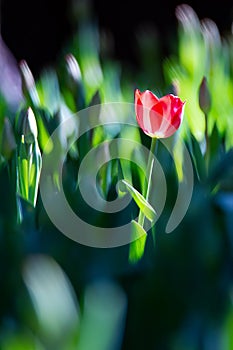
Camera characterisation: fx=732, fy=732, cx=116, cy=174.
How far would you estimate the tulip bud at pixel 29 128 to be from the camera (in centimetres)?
75

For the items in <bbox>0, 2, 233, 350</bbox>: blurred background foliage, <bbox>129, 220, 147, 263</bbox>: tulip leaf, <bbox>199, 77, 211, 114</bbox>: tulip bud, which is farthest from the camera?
<bbox>199, 77, 211, 114</bbox>: tulip bud

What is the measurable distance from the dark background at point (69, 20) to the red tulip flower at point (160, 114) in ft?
7.41

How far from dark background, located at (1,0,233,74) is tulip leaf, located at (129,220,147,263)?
7.74 ft

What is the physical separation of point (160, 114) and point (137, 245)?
14 cm

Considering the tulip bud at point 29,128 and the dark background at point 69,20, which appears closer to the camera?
the tulip bud at point 29,128

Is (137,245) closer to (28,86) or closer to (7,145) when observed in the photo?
(7,145)

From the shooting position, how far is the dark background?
298 centimetres

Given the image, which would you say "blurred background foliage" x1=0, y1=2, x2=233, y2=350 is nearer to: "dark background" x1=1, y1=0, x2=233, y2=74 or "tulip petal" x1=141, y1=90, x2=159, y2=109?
"tulip petal" x1=141, y1=90, x2=159, y2=109

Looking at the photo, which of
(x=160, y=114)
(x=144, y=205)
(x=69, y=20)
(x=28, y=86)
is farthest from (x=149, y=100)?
(x=69, y=20)

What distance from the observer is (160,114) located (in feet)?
2.37

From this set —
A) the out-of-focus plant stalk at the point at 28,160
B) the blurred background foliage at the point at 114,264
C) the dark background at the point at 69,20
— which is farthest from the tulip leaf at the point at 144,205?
the dark background at the point at 69,20

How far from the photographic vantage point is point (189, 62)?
123 centimetres

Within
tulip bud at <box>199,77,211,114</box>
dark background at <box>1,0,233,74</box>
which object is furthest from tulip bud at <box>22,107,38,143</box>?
dark background at <box>1,0,233,74</box>

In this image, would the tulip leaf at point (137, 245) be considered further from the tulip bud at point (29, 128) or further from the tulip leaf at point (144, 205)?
the tulip bud at point (29, 128)
